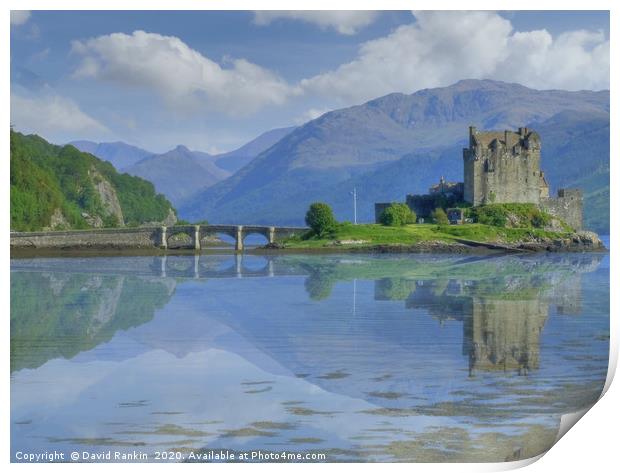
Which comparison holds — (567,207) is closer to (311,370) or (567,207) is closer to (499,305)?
(499,305)

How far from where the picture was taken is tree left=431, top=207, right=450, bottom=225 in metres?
49.9

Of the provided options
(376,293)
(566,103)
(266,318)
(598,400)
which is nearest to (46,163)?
(376,293)

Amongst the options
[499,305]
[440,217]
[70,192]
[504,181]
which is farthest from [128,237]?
[499,305]

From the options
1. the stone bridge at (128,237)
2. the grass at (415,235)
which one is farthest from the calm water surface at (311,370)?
the stone bridge at (128,237)

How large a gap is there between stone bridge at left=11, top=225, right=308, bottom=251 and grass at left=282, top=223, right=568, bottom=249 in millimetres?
3840

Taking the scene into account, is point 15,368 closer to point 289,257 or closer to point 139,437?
point 139,437

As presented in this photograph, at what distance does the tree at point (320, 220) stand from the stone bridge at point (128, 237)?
1.38 metres

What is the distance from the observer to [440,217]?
5031 cm

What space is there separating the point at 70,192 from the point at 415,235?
98.6ft

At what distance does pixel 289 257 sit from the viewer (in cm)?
4509

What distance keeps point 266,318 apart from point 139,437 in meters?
9.80

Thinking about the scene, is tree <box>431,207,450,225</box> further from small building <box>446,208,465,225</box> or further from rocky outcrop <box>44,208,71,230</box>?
rocky outcrop <box>44,208,71,230</box>

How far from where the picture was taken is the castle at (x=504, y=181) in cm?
5116

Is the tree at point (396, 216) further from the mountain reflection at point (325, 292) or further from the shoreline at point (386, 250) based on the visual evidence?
the mountain reflection at point (325, 292)
